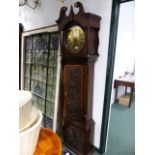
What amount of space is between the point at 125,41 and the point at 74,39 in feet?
2.13

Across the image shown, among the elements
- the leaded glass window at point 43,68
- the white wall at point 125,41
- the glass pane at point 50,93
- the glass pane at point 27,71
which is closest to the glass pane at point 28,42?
the leaded glass window at point 43,68

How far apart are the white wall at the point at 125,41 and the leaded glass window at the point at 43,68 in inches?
32.2

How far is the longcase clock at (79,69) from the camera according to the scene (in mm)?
1706

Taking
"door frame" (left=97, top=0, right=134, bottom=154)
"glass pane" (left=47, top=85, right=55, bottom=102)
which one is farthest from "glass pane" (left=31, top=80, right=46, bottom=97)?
"door frame" (left=97, top=0, right=134, bottom=154)

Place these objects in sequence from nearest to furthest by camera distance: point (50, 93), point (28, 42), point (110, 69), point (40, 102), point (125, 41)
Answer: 1. point (110, 69)
2. point (125, 41)
3. point (50, 93)
4. point (40, 102)
5. point (28, 42)

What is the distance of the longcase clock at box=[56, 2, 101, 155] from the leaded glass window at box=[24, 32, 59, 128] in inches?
12.7

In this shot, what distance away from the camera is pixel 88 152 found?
6.39 feet

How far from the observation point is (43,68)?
2.46 m

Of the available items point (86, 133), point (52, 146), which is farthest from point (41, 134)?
point (86, 133)

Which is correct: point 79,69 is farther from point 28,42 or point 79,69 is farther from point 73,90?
point 28,42

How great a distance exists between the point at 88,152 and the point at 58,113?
2.09 ft

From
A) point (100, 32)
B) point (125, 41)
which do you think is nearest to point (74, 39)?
point (100, 32)

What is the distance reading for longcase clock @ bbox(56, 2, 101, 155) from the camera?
5.60ft
